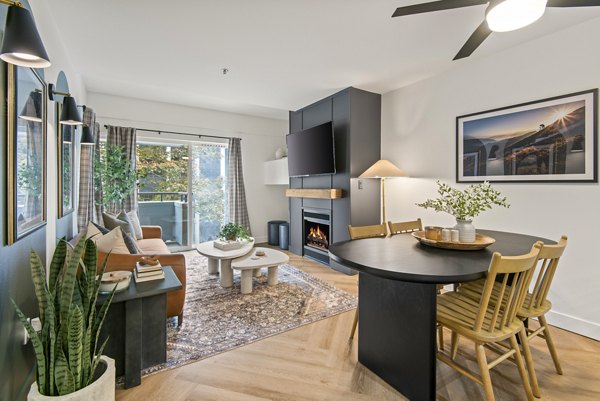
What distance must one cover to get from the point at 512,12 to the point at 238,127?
187 inches

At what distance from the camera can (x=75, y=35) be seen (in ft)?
8.37

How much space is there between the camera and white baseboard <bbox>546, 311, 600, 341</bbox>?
7.40ft

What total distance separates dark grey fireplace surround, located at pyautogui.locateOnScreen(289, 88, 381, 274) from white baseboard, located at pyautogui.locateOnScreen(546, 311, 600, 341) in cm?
205

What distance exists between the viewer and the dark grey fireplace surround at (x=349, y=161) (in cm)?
384

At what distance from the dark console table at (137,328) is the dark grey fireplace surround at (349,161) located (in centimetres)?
253

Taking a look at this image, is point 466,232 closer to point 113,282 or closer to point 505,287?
point 505,287

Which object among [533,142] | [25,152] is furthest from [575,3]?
[25,152]

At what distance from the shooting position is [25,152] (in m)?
1.53

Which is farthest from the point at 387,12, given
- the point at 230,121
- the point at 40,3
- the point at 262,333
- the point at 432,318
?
the point at 230,121

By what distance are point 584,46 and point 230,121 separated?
487cm

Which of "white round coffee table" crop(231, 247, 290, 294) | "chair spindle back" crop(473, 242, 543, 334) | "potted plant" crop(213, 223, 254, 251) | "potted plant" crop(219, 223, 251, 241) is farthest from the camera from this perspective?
"potted plant" crop(219, 223, 251, 241)

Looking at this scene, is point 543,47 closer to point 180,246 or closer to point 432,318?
point 432,318

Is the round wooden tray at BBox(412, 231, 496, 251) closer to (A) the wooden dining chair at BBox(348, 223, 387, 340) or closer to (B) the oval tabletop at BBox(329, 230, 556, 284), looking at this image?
(B) the oval tabletop at BBox(329, 230, 556, 284)

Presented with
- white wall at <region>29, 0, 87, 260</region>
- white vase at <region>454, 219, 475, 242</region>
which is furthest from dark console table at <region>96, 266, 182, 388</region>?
white vase at <region>454, 219, 475, 242</region>
